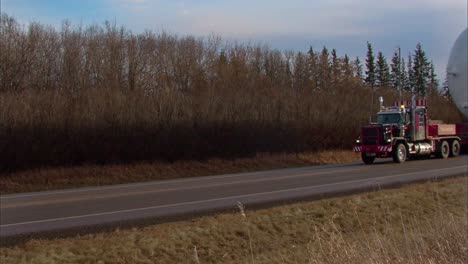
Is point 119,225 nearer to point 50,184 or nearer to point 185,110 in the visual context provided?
point 50,184

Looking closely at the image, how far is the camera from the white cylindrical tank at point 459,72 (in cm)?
3934

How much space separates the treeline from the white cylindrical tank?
20.8 ft

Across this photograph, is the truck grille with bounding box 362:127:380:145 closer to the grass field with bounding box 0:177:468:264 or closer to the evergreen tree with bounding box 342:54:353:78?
the grass field with bounding box 0:177:468:264

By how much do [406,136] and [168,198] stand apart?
17417mm

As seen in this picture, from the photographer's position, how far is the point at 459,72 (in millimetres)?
39656

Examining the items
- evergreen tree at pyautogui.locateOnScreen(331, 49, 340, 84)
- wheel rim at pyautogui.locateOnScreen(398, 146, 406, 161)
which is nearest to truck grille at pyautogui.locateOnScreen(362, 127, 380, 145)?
wheel rim at pyautogui.locateOnScreen(398, 146, 406, 161)

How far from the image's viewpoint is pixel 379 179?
65.2 feet

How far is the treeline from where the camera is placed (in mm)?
26219

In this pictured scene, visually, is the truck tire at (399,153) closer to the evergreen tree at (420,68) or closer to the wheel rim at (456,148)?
the wheel rim at (456,148)

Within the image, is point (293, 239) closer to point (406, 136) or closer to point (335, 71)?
point (406, 136)

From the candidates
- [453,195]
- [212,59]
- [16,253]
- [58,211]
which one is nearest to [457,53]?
[212,59]

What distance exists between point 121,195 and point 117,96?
14.0 meters

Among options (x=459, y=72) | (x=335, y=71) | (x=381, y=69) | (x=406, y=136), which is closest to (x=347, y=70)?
(x=335, y=71)

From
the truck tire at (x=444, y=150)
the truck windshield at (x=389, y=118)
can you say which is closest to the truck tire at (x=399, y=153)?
the truck windshield at (x=389, y=118)
